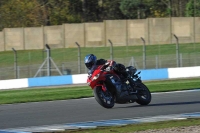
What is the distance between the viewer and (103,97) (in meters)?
13.0

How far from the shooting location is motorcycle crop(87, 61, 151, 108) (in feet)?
42.7

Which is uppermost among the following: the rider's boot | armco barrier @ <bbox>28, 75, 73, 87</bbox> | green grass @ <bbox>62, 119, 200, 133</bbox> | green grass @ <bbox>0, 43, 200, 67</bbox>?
green grass @ <bbox>0, 43, 200, 67</bbox>

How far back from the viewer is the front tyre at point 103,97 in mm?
12873

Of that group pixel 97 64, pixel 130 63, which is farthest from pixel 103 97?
pixel 130 63

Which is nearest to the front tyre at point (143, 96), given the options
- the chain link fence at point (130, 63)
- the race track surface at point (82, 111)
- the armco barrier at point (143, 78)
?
the race track surface at point (82, 111)

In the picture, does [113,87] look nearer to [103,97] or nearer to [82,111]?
[103,97]

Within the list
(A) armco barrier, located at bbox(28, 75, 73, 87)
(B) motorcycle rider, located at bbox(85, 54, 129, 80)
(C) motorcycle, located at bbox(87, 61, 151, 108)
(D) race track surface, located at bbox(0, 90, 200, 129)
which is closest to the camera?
(D) race track surface, located at bbox(0, 90, 200, 129)

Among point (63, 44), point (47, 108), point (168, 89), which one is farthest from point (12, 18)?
point (47, 108)

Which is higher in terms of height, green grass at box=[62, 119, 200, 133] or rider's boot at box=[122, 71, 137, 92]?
rider's boot at box=[122, 71, 137, 92]

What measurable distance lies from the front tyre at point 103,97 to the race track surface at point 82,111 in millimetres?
163

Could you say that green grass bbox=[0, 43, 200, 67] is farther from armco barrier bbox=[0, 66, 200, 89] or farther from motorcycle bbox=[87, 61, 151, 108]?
motorcycle bbox=[87, 61, 151, 108]

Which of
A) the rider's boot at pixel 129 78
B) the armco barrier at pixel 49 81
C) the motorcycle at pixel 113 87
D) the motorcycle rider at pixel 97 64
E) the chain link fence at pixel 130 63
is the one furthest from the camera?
the chain link fence at pixel 130 63

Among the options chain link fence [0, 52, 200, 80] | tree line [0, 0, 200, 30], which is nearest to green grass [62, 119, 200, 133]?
chain link fence [0, 52, 200, 80]

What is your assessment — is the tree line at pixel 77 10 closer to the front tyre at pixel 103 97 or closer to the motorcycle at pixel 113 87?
the motorcycle at pixel 113 87
